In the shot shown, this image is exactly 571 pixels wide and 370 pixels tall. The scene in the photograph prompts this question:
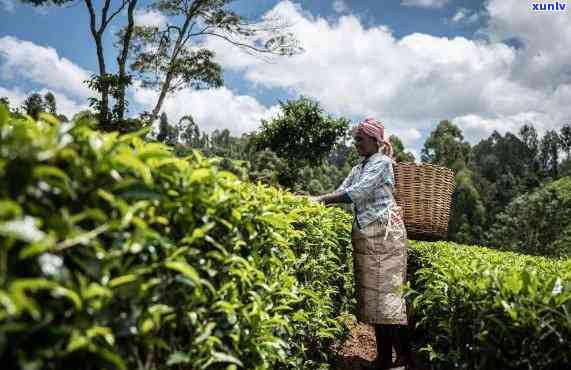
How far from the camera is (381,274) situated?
3.60m

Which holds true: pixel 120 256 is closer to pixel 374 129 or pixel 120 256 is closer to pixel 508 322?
pixel 508 322

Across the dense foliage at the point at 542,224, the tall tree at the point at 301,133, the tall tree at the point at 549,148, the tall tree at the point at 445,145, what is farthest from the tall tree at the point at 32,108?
the tall tree at the point at 549,148

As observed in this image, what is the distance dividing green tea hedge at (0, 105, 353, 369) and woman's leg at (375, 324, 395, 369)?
1.96m

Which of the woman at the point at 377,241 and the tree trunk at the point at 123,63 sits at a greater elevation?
the tree trunk at the point at 123,63

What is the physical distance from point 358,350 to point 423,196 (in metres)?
1.80

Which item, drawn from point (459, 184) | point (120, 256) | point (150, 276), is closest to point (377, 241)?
point (150, 276)

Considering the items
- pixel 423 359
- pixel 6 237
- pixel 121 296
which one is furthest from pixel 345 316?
pixel 6 237

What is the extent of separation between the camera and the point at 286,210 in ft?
8.88

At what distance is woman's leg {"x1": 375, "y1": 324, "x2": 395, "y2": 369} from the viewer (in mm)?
3703

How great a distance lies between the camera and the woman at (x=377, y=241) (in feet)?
11.8

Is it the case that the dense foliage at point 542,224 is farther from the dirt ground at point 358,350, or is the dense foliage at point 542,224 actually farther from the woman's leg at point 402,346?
the woman's leg at point 402,346

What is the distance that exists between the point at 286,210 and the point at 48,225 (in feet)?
5.52

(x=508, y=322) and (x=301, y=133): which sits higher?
(x=301, y=133)

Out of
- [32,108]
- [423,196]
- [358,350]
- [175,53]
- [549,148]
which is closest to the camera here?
[423,196]
